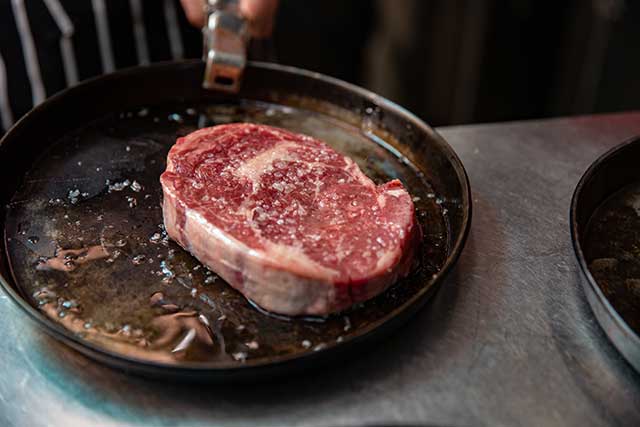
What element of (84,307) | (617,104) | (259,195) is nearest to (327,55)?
(617,104)

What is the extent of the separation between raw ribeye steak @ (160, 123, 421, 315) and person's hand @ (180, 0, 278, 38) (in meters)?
0.54

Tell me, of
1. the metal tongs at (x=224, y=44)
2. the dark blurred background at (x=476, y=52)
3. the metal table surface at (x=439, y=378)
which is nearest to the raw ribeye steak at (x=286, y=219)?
the metal table surface at (x=439, y=378)

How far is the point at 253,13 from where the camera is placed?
2.36 meters

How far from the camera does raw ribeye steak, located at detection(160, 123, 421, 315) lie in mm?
1583

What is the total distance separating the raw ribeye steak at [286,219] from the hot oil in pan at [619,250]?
0.49 m

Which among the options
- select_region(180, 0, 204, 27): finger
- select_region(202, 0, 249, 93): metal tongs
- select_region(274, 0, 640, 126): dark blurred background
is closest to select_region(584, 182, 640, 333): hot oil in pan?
select_region(202, 0, 249, 93): metal tongs

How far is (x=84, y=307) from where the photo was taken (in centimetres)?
160

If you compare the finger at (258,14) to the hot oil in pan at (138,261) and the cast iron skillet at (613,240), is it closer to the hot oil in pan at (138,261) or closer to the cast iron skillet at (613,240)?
the hot oil in pan at (138,261)

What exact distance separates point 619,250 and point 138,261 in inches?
50.6

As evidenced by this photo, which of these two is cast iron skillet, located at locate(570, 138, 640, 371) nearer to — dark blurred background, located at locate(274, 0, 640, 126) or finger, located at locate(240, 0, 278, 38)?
finger, located at locate(240, 0, 278, 38)

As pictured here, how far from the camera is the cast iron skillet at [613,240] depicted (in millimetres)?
1502

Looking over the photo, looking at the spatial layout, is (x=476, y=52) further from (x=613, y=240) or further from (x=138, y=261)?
(x=138, y=261)

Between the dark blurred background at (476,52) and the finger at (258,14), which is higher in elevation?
the finger at (258,14)

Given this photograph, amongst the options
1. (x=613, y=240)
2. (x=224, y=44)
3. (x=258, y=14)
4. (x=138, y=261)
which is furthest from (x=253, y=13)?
(x=613, y=240)
